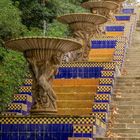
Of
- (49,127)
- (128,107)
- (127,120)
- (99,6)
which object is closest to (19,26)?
(128,107)

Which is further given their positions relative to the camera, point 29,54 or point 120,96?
point 120,96

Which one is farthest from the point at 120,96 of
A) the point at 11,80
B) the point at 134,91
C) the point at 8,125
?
the point at 8,125

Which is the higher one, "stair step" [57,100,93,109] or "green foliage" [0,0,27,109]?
"green foliage" [0,0,27,109]

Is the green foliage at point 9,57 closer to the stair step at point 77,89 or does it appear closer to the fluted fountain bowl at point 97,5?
the stair step at point 77,89

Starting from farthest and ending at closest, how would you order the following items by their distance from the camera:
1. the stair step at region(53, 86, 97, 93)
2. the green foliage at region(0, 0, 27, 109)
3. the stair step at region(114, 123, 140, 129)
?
the stair step at region(53, 86, 97, 93)
the green foliage at region(0, 0, 27, 109)
the stair step at region(114, 123, 140, 129)

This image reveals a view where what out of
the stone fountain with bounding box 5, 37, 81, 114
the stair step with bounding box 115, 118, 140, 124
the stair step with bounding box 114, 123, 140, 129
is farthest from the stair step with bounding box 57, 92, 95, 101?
the stone fountain with bounding box 5, 37, 81, 114

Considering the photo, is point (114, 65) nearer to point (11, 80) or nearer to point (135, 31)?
point (11, 80)

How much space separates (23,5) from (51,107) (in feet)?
27.5

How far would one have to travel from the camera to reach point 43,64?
13.8 m

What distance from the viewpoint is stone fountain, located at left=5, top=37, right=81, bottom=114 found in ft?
44.5

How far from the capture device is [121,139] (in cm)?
1334

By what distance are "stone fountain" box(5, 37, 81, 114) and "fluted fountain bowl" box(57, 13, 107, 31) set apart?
4734 mm

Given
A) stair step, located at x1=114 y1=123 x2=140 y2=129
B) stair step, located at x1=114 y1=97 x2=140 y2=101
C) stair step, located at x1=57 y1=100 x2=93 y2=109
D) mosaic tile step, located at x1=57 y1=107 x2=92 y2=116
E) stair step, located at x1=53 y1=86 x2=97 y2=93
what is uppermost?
stair step, located at x1=53 y1=86 x2=97 y2=93

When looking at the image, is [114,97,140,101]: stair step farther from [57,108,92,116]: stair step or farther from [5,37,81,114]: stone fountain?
[5,37,81,114]: stone fountain
